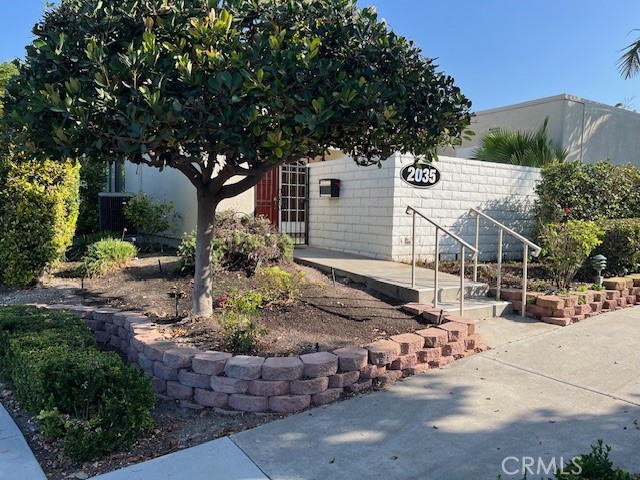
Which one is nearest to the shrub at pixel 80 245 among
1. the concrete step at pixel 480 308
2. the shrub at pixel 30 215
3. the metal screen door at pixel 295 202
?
the shrub at pixel 30 215

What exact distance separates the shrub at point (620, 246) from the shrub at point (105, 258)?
7.58 metres

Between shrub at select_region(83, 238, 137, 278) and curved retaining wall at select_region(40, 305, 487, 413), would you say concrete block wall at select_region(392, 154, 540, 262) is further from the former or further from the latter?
shrub at select_region(83, 238, 137, 278)

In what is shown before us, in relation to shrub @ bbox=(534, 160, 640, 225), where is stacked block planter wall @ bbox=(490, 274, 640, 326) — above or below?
below

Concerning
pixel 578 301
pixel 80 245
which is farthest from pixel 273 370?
pixel 80 245

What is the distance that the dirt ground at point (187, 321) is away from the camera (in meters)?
3.05

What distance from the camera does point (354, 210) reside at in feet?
28.8

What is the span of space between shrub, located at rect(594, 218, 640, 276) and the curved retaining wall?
4746 mm

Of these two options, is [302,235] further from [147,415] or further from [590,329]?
[147,415]

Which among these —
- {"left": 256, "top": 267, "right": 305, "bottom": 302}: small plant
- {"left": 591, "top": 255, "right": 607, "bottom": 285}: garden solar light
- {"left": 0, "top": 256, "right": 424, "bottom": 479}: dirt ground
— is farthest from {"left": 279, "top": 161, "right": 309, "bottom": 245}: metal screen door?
{"left": 591, "top": 255, "right": 607, "bottom": 285}: garden solar light

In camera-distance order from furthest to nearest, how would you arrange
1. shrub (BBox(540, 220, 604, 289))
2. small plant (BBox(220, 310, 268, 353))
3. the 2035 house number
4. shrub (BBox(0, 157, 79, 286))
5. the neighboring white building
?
the neighboring white building
the 2035 house number
shrub (BBox(540, 220, 604, 289))
shrub (BBox(0, 157, 79, 286))
small plant (BBox(220, 310, 268, 353))

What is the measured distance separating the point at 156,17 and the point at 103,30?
0.40 meters

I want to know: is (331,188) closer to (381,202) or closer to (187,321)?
(381,202)

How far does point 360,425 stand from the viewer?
10.8 feet

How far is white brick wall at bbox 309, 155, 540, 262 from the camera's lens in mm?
8031
